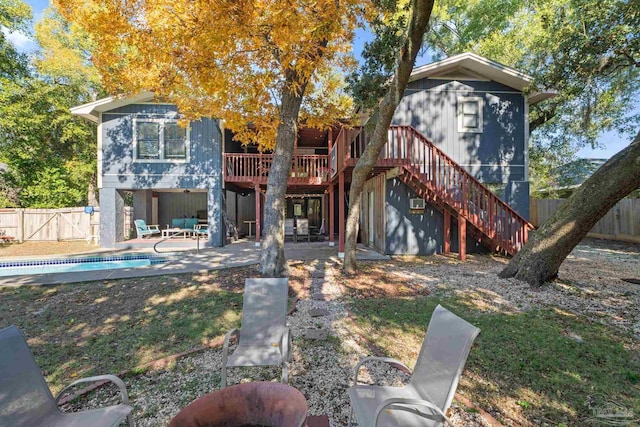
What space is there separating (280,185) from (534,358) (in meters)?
5.21

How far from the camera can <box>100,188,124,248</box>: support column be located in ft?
38.6

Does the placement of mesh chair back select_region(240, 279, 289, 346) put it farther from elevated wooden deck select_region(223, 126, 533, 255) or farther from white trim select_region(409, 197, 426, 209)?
white trim select_region(409, 197, 426, 209)

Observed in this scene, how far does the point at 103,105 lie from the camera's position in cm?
1138

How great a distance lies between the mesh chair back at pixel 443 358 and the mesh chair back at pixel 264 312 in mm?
1621

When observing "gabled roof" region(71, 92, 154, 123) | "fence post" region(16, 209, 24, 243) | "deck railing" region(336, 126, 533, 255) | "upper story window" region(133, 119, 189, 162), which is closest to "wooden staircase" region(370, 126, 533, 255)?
"deck railing" region(336, 126, 533, 255)

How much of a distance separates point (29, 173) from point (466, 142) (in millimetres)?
21464

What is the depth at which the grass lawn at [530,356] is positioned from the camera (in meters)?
2.56

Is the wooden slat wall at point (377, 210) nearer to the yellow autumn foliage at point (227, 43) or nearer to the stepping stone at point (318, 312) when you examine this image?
the yellow autumn foliage at point (227, 43)

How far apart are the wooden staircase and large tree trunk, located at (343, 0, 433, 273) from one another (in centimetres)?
217

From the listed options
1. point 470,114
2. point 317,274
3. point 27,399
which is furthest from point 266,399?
point 470,114

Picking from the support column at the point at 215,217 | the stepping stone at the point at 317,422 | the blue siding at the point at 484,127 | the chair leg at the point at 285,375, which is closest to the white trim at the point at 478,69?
the blue siding at the point at 484,127

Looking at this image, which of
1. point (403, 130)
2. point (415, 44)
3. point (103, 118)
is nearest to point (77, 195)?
point (103, 118)

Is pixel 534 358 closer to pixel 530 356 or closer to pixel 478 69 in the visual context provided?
pixel 530 356

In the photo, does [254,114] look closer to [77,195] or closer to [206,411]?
[206,411]
